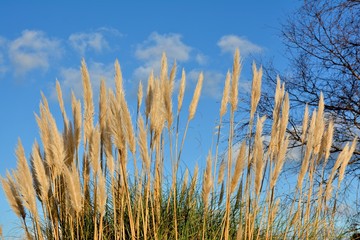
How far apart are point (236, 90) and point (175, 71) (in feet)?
1.39

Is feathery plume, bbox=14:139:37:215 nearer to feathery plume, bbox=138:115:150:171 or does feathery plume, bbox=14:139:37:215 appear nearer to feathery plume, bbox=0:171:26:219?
feathery plume, bbox=0:171:26:219

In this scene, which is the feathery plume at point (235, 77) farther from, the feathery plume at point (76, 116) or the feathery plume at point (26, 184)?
the feathery plume at point (26, 184)

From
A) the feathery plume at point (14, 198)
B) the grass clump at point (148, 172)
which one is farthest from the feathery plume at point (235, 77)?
the feathery plume at point (14, 198)

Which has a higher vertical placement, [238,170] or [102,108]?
[102,108]

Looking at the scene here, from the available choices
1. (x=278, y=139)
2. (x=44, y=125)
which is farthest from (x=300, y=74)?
(x=44, y=125)

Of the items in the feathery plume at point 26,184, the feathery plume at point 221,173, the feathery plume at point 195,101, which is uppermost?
the feathery plume at point 195,101

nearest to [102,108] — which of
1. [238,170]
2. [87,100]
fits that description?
[87,100]

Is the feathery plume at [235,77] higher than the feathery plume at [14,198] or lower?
higher

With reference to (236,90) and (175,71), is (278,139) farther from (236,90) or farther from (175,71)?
(175,71)

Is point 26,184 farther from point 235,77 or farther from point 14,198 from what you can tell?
point 235,77

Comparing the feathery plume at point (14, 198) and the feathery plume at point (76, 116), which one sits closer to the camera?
the feathery plume at point (14, 198)

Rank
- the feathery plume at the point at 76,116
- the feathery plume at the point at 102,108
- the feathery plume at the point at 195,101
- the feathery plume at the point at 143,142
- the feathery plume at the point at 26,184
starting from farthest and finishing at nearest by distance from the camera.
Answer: the feathery plume at the point at 76,116, the feathery plume at the point at 102,108, the feathery plume at the point at 195,101, the feathery plume at the point at 26,184, the feathery plume at the point at 143,142

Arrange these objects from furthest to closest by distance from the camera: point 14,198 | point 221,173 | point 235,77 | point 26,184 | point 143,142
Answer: point 221,173
point 14,198
point 235,77
point 26,184
point 143,142

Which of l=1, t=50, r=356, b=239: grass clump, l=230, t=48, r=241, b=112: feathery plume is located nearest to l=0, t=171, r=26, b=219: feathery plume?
l=1, t=50, r=356, b=239: grass clump
